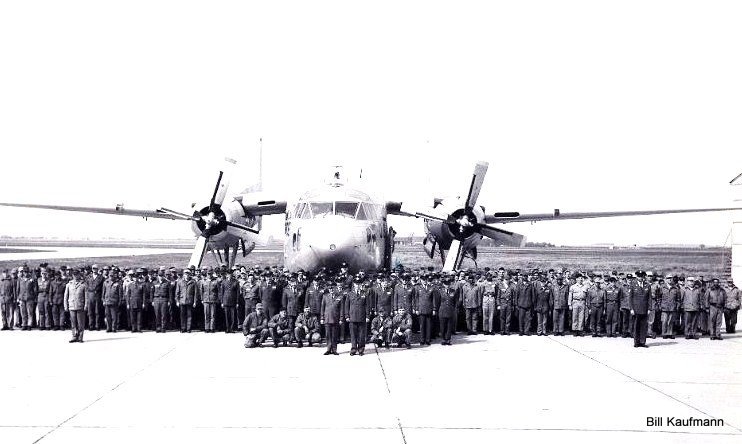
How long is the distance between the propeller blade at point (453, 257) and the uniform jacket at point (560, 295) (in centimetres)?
502

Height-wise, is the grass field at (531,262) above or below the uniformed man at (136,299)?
below

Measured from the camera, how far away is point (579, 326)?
15898 mm

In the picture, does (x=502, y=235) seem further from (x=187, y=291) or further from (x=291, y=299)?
(x=187, y=291)

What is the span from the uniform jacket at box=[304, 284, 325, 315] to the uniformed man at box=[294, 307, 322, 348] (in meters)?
0.16

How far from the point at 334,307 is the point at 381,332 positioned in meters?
1.45

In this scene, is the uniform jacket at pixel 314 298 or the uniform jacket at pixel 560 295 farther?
the uniform jacket at pixel 560 295

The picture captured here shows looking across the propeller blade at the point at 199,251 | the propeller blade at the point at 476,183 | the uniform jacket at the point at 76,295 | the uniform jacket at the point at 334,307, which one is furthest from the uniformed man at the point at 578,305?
the propeller blade at the point at 199,251

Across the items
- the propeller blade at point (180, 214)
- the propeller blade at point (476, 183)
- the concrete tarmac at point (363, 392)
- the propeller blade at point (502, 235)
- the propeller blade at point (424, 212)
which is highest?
the propeller blade at point (476, 183)

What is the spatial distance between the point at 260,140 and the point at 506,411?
23.3m

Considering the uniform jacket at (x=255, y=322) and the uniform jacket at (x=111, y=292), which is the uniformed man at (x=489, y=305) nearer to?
the uniform jacket at (x=255, y=322)

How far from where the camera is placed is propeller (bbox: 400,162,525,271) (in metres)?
21.1

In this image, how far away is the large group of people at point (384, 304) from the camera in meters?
14.3

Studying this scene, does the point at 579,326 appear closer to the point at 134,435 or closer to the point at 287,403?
the point at 287,403

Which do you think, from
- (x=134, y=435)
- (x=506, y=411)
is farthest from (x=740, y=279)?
(x=134, y=435)
